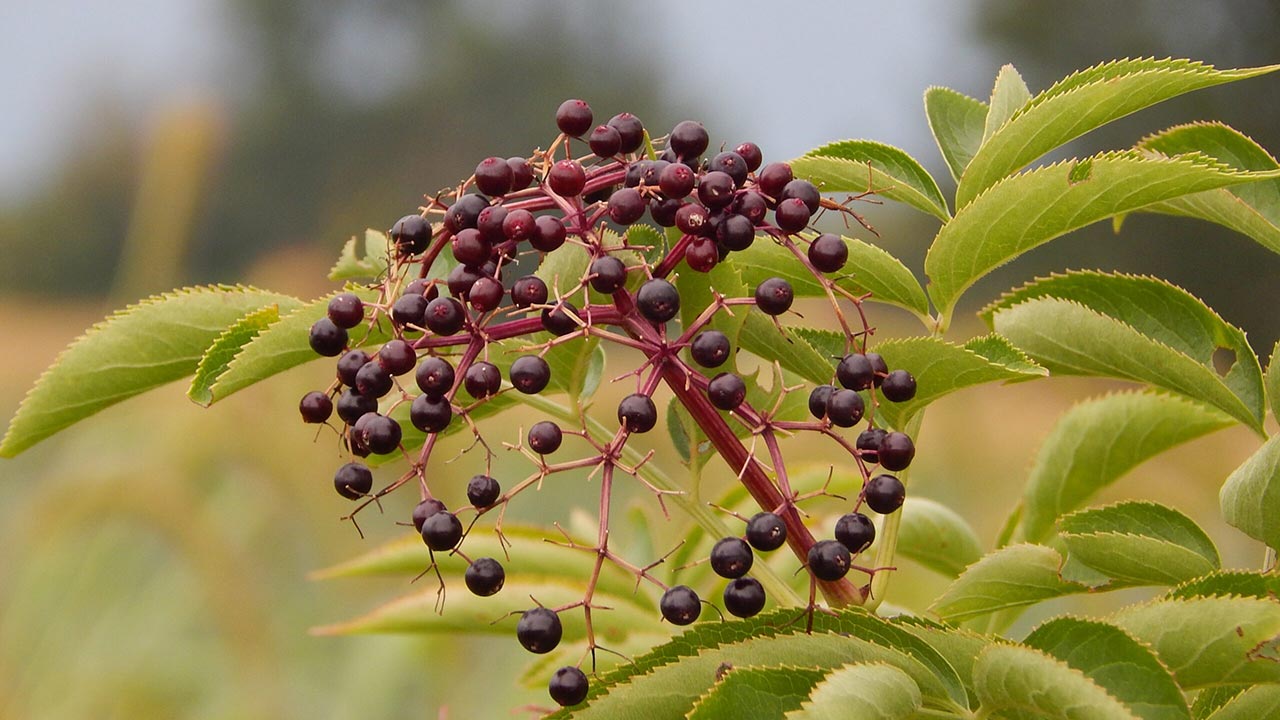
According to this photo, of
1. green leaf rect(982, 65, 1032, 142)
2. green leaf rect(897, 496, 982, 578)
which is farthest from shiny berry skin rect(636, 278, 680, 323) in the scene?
green leaf rect(897, 496, 982, 578)

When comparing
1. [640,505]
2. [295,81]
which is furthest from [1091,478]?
[295,81]

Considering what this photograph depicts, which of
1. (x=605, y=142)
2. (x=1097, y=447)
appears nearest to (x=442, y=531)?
(x=605, y=142)

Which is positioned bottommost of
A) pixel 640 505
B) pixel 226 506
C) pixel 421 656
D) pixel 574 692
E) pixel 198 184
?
pixel 226 506

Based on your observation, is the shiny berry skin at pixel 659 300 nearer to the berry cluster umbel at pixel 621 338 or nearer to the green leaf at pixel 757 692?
the berry cluster umbel at pixel 621 338

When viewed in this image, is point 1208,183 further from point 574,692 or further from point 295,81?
point 295,81

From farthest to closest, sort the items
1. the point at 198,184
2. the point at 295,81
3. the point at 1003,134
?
the point at 295,81 < the point at 198,184 < the point at 1003,134

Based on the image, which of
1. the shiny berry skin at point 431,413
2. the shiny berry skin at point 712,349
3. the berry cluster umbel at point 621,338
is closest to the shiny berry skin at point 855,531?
the berry cluster umbel at point 621,338

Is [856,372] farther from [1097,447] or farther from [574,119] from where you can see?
[1097,447]
